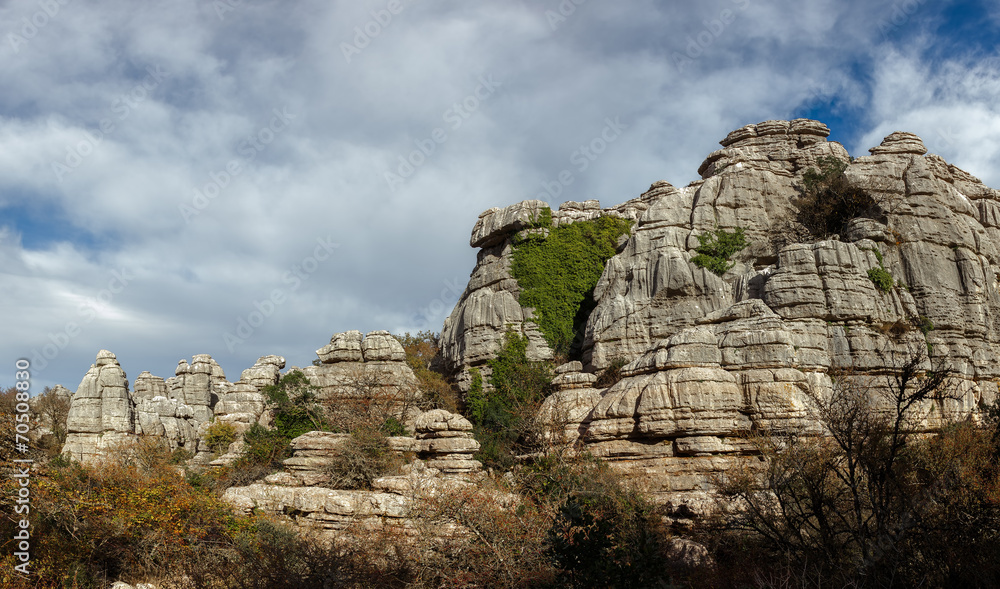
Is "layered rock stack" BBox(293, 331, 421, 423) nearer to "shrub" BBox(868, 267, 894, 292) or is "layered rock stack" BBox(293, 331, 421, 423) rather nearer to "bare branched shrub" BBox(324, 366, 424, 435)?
"bare branched shrub" BBox(324, 366, 424, 435)

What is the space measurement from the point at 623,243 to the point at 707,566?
63.5 ft

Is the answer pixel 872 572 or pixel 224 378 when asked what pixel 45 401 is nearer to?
pixel 224 378

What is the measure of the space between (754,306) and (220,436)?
2272cm

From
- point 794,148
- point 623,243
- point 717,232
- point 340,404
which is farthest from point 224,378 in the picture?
point 794,148

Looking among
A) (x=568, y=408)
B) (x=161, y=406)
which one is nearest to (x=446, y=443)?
(x=568, y=408)

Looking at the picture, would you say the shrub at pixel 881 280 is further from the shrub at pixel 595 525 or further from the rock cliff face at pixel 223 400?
the rock cliff face at pixel 223 400

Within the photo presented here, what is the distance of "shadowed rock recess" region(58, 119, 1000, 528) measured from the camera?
18953mm

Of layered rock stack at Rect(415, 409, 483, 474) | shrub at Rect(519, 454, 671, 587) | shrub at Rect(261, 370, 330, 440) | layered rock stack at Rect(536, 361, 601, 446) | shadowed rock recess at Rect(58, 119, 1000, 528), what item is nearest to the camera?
shrub at Rect(519, 454, 671, 587)

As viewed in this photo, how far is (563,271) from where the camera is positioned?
1204 inches

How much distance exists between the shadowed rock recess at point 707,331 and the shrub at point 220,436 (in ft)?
2.78

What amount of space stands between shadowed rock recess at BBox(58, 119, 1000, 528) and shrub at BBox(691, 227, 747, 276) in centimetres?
28

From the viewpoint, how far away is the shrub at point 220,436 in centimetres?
2856

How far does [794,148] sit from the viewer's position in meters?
31.7

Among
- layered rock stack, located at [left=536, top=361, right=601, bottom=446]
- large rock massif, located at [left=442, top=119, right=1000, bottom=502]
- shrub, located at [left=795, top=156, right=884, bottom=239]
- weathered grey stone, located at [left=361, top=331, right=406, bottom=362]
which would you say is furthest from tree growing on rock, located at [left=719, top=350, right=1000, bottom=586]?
weathered grey stone, located at [left=361, top=331, right=406, bottom=362]
